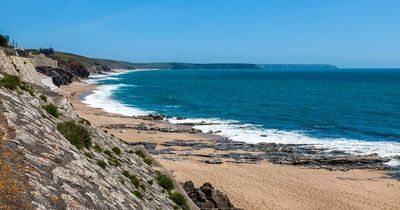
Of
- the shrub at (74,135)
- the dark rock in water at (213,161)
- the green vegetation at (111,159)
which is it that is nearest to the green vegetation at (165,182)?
the green vegetation at (111,159)

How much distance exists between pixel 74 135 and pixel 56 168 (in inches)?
162

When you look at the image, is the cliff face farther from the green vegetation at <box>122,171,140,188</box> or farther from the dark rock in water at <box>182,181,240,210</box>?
the dark rock in water at <box>182,181,240,210</box>

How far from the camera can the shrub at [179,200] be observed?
49.3 feet

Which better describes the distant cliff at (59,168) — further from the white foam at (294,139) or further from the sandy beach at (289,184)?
the white foam at (294,139)

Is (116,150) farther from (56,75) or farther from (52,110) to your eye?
(56,75)

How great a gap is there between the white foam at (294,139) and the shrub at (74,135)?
32.1 m

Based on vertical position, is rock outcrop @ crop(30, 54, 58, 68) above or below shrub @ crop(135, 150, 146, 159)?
above

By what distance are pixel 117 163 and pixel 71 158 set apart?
13.9 feet

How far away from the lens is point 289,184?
97.6 feet

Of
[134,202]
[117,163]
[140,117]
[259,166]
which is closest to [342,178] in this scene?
[259,166]

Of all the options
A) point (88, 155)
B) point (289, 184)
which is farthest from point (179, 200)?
point (289, 184)

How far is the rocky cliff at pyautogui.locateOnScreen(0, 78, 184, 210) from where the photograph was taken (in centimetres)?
714

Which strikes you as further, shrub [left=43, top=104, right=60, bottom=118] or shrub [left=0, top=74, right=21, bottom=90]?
shrub [left=43, top=104, right=60, bottom=118]

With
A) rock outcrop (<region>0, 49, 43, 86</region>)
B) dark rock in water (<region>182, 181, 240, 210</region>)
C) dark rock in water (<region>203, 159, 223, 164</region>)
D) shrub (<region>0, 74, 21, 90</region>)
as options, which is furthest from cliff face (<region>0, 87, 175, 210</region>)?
dark rock in water (<region>203, 159, 223, 164</region>)
